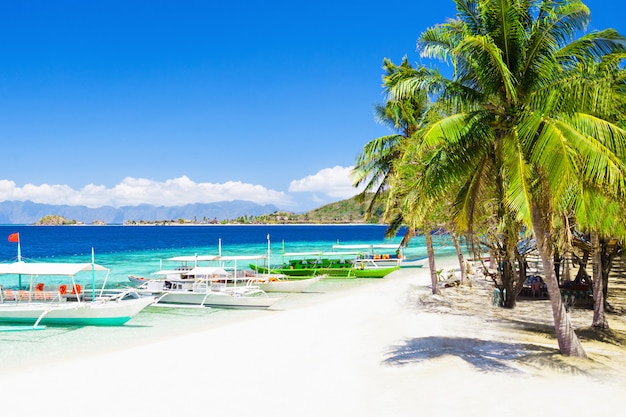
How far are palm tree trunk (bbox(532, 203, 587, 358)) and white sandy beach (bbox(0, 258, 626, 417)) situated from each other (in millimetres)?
347

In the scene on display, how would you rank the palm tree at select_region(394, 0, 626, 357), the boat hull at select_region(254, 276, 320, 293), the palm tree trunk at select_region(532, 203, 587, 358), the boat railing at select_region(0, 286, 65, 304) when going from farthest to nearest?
the boat hull at select_region(254, 276, 320, 293) → the boat railing at select_region(0, 286, 65, 304) → the palm tree trunk at select_region(532, 203, 587, 358) → the palm tree at select_region(394, 0, 626, 357)

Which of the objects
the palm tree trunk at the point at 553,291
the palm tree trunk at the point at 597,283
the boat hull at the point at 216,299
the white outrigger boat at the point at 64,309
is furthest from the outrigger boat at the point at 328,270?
the palm tree trunk at the point at 553,291

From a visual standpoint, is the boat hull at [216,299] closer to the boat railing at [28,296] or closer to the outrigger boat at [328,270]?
the boat railing at [28,296]

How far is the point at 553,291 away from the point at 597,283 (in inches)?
167

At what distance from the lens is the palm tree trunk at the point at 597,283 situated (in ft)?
41.8

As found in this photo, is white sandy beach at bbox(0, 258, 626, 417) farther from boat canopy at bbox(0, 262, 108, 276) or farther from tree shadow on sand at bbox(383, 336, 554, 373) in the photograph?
boat canopy at bbox(0, 262, 108, 276)

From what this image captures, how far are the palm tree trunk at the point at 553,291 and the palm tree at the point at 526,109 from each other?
0.02 metres

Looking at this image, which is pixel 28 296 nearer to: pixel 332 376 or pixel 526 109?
pixel 332 376

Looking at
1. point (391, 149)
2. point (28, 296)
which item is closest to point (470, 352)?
point (391, 149)

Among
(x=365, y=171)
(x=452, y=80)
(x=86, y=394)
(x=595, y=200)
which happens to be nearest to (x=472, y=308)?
(x=365, y=171)

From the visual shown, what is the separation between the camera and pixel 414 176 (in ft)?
44.4

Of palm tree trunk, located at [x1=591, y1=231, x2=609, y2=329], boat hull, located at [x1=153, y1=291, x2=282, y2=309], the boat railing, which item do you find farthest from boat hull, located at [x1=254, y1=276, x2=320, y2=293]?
palm tree trunk, located at [x1=591, y1=231, x2=609, y2=329]

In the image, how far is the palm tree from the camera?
819 centimetres

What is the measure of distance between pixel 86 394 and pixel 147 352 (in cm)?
337
